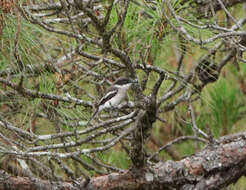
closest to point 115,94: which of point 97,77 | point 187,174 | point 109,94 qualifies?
point 109,94

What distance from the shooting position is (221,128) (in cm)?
424

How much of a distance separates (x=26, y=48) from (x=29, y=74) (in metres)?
0.31

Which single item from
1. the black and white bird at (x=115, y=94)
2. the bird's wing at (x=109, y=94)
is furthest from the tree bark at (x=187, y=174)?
the bird's wing at (x=109, y=94)

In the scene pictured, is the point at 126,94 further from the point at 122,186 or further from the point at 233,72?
the point at 233,72

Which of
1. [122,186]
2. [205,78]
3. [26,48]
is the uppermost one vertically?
[26,48]

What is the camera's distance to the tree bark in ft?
9.40

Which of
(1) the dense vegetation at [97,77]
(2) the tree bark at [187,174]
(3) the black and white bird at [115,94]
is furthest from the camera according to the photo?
(3) the black and white bird at [115,94]

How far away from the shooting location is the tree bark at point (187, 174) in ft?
9.40

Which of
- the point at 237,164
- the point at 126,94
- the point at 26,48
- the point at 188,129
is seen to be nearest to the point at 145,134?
the point at 237,164

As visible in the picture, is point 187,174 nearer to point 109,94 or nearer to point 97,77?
point 97,77

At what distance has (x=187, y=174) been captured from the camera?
2.87m

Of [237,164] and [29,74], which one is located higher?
[29,74]

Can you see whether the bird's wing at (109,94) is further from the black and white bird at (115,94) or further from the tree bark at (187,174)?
the tree bark at (187,174)

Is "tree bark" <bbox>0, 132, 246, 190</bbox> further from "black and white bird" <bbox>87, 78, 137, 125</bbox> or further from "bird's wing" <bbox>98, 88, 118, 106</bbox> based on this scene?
"bird's wing" <bbox>98, 88, 118, 106</bbox>
